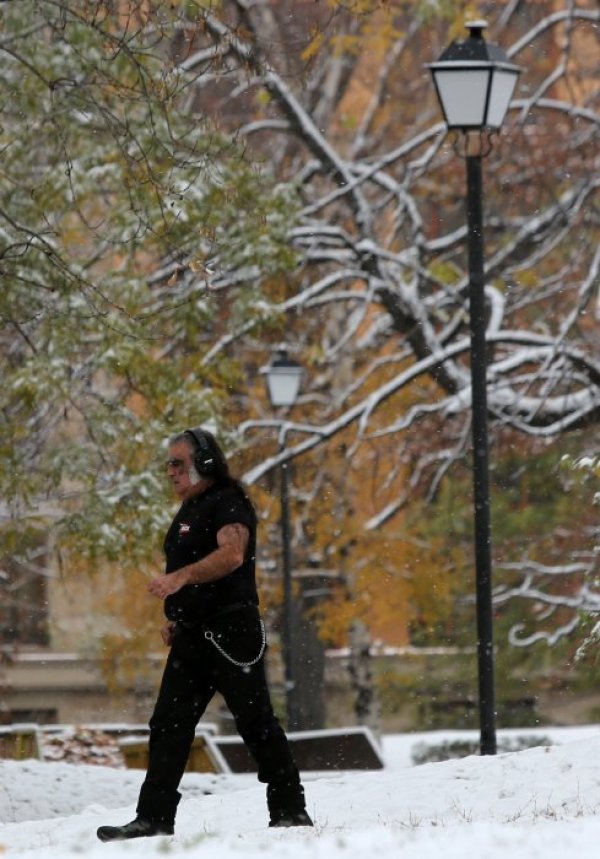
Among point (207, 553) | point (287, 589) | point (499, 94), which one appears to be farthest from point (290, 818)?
point (287, 589)

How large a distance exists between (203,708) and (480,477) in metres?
4.35

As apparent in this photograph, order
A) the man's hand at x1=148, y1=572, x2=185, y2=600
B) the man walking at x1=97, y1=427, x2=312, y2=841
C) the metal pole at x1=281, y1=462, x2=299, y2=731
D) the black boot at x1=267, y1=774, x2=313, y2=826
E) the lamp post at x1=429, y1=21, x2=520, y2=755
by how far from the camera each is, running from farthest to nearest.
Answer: the metal pole at x1=281, y1=462, x2=299, y2=731
the lamp post at x1=429, y1=21, x2=520, y2=755
the black boot at x1=267, y1=774, x2=313, y2=826
the man walking at x1=97, y1=427, x2=312, y2=841
the man's hand at x1=148, y1=572, x2=185, y2=600

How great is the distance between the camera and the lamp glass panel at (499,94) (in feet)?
44.6

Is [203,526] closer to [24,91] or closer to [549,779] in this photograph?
[549,779]

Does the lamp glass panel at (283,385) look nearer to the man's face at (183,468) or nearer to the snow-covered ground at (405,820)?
the snow-covered ground at (405,820)

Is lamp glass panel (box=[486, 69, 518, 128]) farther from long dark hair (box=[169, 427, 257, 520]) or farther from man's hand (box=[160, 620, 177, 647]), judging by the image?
man's hand (box=[160, 620, 177, 647])

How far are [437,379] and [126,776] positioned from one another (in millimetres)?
6653

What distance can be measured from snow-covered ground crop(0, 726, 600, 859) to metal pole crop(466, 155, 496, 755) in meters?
0.86

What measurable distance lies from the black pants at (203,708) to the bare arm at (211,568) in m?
0.28

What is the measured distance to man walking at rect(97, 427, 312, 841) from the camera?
29.2 ft

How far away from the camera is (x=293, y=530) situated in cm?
3203

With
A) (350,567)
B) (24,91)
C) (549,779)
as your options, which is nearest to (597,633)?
(549,779)

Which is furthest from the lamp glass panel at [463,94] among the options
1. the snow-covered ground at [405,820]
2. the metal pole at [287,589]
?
the metal pole at [287,589]

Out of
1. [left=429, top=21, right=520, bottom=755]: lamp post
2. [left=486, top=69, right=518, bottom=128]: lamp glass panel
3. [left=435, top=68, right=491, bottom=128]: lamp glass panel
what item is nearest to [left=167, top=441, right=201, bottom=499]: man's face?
[left=429, top=21, right=520, bottom=755]: lamp post
